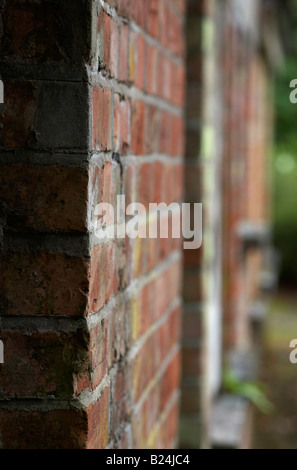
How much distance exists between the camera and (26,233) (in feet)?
2.97

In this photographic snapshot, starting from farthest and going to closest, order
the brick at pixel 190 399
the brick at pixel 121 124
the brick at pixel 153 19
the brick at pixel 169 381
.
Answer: the brick at pixel 190 399 < the brick at pixel 169 381 < the brick at pixel 153 19 < the brick at pixel 121 124


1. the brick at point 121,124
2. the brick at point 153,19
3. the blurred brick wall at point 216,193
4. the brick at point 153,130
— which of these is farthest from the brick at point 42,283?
the blurred brick wall at point 216,193

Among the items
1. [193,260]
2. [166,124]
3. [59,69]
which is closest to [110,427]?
[59,69]

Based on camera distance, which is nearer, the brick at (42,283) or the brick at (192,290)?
the brick at (42,283)

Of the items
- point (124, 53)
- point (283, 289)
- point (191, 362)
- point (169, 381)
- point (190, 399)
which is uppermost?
point (124, 53)

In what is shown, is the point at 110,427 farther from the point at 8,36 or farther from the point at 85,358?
the point at 8,36

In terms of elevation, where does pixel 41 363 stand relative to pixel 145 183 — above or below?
below

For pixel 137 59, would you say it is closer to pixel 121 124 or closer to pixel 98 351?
pixel 121 124

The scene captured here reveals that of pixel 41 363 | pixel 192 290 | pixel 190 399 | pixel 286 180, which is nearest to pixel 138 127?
pixel 41 363

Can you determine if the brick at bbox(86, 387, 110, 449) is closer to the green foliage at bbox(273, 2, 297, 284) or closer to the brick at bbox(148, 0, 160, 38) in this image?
the brick at bbox(148, 0, 160, 38)

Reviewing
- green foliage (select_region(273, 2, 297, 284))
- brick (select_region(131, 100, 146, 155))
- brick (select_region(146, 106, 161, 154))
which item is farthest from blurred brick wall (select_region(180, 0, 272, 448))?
green foliage (select_region(273, 2, 297, 284))

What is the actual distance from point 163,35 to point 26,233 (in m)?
0.69

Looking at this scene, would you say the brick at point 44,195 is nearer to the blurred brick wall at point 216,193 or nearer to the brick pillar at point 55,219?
the brick pillar at point 55,219

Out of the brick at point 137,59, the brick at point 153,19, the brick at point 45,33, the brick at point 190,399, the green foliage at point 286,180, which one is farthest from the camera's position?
the green foliage at point 286,180
